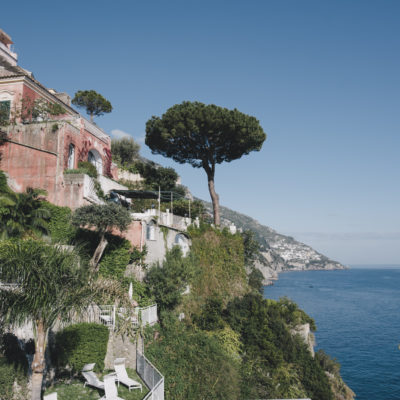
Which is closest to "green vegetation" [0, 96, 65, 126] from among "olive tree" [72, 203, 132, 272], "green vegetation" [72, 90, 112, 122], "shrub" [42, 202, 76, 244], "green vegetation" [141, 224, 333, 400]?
"shrub" [42, 202, 76, 244]

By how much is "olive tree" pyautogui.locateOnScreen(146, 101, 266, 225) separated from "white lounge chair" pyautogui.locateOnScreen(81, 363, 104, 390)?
17740 mm

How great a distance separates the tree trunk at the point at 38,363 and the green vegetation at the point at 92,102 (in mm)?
38222

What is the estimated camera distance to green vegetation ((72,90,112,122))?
4091 cm

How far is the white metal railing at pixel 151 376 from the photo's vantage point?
32.3 ft

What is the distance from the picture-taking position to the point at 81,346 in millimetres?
11008

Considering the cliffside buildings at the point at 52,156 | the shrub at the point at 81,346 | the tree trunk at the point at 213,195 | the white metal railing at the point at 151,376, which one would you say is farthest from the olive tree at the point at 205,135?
the shrub at the point at 81,346

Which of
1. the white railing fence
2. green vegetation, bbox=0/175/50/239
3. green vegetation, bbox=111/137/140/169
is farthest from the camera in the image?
green vegetation, bbox=111/137/140/169

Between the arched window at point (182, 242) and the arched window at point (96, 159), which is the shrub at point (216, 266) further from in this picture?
the arched window at point (96, 159)

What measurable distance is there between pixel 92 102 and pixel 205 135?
20.5 metres

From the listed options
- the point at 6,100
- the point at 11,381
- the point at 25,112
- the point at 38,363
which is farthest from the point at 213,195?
the point at 38,363

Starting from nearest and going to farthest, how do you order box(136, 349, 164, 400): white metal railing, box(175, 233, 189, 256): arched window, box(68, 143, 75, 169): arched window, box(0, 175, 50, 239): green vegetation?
box(136, 349, 164, 400): white metal railing, box(0, 175, 50, 239): green vegetation, box(68, 143, 75, 169): arched window, box(175, 233, 189, 256): arched window

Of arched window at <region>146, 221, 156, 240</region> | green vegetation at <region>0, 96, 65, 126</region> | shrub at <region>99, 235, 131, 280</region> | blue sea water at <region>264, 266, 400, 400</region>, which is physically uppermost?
green vegetation at <region>0, 96, 65, 126</region>

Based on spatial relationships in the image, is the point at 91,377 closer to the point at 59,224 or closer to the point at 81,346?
the point at 81,346

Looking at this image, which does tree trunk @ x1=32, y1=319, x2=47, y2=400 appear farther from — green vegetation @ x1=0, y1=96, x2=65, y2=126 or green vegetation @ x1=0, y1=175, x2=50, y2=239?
green vegetation @ x1=0, y1=96, x2=65, y2=126
